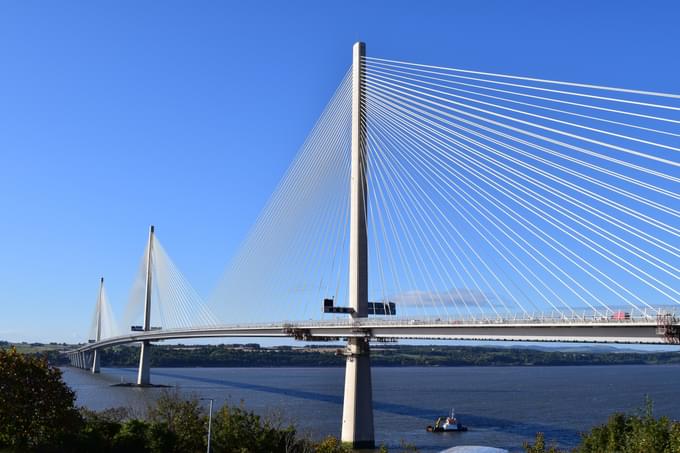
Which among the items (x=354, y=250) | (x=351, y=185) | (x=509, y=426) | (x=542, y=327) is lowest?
(x=509, y=426)

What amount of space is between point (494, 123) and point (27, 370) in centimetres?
1933

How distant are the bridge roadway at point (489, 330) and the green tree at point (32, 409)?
1463 cm

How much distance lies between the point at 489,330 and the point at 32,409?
17211mm

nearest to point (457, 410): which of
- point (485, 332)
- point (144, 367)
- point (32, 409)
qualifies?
point (485, 332)

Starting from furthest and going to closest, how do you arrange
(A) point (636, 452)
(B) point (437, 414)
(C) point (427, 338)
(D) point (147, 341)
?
(D) point (147, 341)
(B) point (437, 414)
(C) point (427, 338)
(A) point (636, 452)

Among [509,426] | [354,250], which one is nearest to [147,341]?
[509,426]

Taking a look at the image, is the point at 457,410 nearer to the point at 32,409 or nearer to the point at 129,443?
the point at 129,443

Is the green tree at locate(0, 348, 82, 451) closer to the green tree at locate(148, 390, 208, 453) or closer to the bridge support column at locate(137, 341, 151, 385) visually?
the green tree at locate(148, 390, 208, 453)

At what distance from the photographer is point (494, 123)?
28641 millimetres

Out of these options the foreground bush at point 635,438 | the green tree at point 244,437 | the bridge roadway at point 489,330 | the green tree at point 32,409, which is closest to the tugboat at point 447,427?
the bridge roadway at point 489,330

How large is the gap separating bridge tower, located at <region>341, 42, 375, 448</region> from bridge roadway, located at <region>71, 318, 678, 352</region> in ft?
4.21

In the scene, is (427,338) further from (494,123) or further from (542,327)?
(494,123)

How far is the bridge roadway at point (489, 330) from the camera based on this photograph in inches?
938

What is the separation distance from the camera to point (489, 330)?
30.3m
